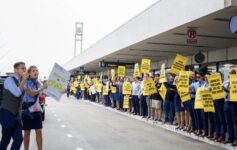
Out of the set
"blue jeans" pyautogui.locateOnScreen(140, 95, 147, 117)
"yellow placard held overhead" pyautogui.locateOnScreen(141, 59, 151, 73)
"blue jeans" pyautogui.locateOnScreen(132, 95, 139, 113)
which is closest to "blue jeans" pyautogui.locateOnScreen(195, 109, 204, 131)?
"yellow placard held overhead" pyautogui.locateOnScreen(141, 59, 151, 73)

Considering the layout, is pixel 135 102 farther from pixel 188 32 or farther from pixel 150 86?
pixel 188 32

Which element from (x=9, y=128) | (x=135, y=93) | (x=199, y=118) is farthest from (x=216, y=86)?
(x=135, y=93)

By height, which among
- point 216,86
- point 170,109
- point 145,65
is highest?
point 145,65

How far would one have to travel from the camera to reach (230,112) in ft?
40.9

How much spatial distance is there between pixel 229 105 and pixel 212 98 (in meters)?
0.94

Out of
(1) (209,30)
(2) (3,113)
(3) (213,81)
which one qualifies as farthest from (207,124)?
(2) (3,113)

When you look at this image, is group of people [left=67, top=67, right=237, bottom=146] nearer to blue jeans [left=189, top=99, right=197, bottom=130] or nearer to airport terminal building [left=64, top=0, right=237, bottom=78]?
blue jeans [left=189, top=99, right=197, bottom=130]

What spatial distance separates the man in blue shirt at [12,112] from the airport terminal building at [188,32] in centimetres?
570

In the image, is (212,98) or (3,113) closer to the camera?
(3,113)

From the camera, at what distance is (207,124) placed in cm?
1402

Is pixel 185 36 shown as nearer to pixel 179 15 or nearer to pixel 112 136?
pixel 179 15

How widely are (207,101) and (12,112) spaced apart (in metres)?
6.87

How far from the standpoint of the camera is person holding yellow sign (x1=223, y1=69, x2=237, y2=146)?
12.2 m

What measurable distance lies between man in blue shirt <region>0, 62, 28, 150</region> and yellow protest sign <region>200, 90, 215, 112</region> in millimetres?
6686
